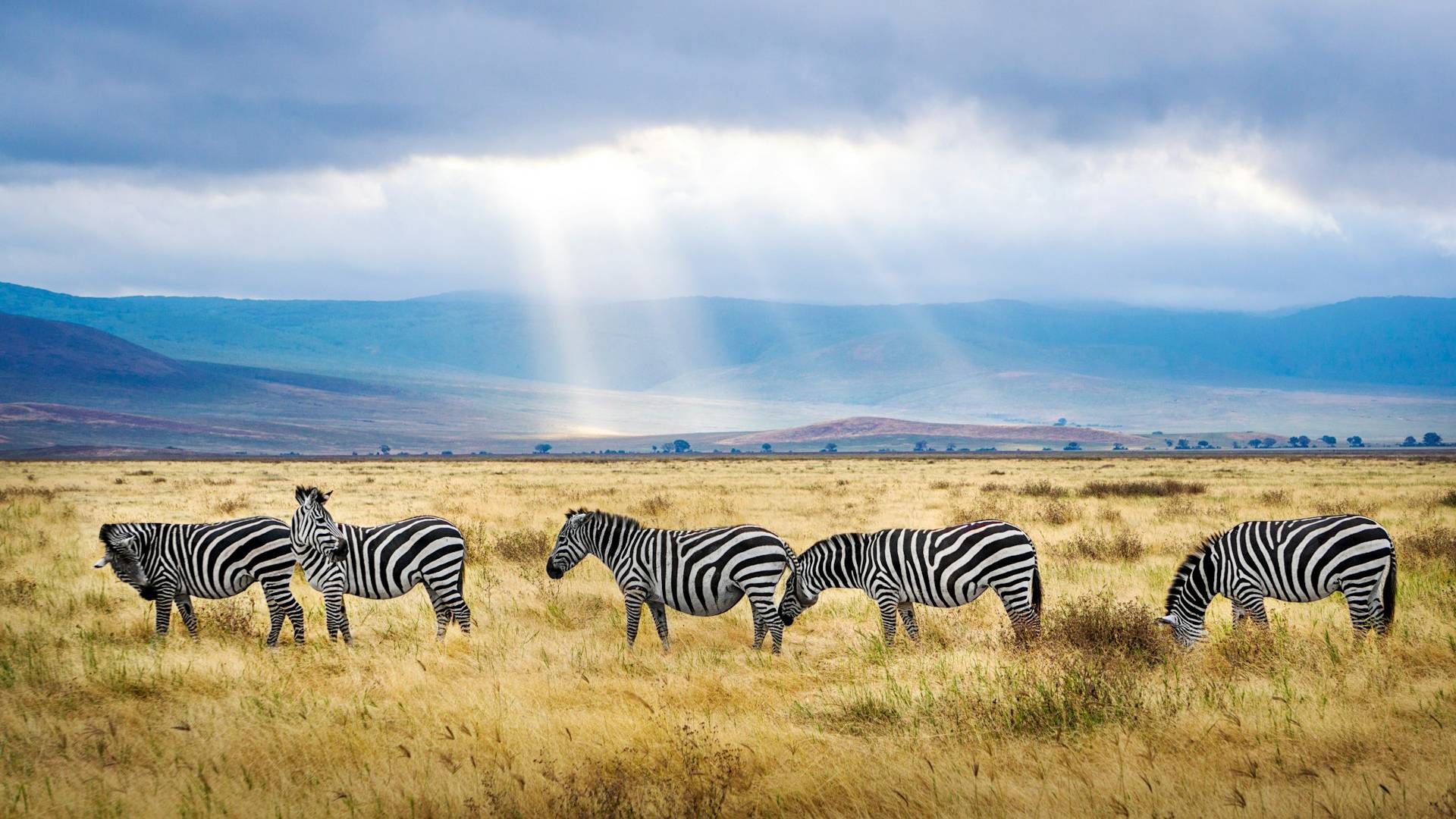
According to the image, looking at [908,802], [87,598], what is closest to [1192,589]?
[908,802]

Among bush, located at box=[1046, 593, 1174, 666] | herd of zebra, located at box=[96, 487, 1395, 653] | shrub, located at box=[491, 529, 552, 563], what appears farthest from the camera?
shrub, located at box=[491, 529, 552, 563]

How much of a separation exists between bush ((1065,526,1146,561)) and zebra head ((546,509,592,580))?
450 inches

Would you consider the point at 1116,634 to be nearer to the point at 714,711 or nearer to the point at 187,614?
the point at 714,711

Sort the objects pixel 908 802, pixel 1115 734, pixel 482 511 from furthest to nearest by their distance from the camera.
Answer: pixel 482 511 → pixel 1115 734 → pixel 908 802

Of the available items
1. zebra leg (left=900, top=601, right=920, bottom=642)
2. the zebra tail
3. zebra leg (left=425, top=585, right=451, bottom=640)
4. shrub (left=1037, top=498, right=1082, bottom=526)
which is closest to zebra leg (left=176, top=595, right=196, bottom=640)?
zebra leg (left=425, top=585, right=451, bottom=640)

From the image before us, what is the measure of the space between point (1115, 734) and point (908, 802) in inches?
84.6

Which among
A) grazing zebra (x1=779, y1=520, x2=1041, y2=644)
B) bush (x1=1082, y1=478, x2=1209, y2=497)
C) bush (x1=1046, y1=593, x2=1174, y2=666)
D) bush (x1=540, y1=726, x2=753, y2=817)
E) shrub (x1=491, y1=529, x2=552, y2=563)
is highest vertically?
grazing zebra (x1=779, y1=520, x2=1041, y2=644)

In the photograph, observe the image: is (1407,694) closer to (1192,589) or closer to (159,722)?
(1192,589)

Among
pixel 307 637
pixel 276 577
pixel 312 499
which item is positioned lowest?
pixel 307 637

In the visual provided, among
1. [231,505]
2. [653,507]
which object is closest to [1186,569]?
[653,507]

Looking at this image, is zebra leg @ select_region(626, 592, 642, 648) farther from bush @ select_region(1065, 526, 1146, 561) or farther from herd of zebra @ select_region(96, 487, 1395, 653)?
bush @ select_region(1065, 526, 1146, 561)

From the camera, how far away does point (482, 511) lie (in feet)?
104

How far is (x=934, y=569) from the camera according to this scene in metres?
12.0

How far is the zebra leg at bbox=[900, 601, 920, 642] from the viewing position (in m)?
12.4
